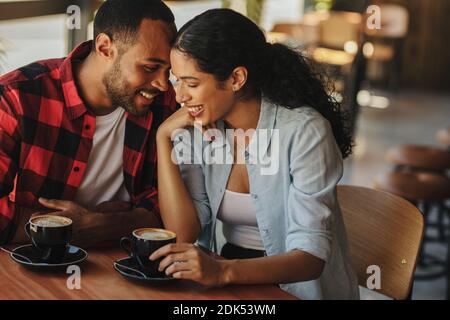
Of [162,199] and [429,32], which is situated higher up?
[162,199]

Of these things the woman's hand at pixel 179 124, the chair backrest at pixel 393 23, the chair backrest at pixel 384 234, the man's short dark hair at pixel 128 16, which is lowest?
the chair backrest at pixel 393 23

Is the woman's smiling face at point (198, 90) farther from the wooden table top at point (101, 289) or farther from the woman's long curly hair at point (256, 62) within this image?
the wooden table top at point (101, 289)

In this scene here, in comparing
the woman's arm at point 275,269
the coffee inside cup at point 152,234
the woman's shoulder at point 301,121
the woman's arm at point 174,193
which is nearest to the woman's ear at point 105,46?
the woman's arm at point 174,193

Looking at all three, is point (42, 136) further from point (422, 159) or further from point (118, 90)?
point (422, 159)

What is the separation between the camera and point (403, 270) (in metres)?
1.86

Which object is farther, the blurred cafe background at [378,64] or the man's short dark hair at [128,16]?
the blurred cafe background at [378,64]

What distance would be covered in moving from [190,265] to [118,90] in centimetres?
61

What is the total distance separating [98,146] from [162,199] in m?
0.22

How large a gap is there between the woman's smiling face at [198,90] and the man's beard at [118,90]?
0.15 m

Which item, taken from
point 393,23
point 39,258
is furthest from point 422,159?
point 393,23

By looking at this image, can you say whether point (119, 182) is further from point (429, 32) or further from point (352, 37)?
point (429, 32)

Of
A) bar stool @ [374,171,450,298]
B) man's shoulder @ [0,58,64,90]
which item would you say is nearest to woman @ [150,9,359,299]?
man's shoulder @ [0,58,64,90]

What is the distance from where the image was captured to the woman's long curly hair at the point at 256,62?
5.67ft

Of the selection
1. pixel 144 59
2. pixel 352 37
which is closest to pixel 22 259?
pixel 144 59
